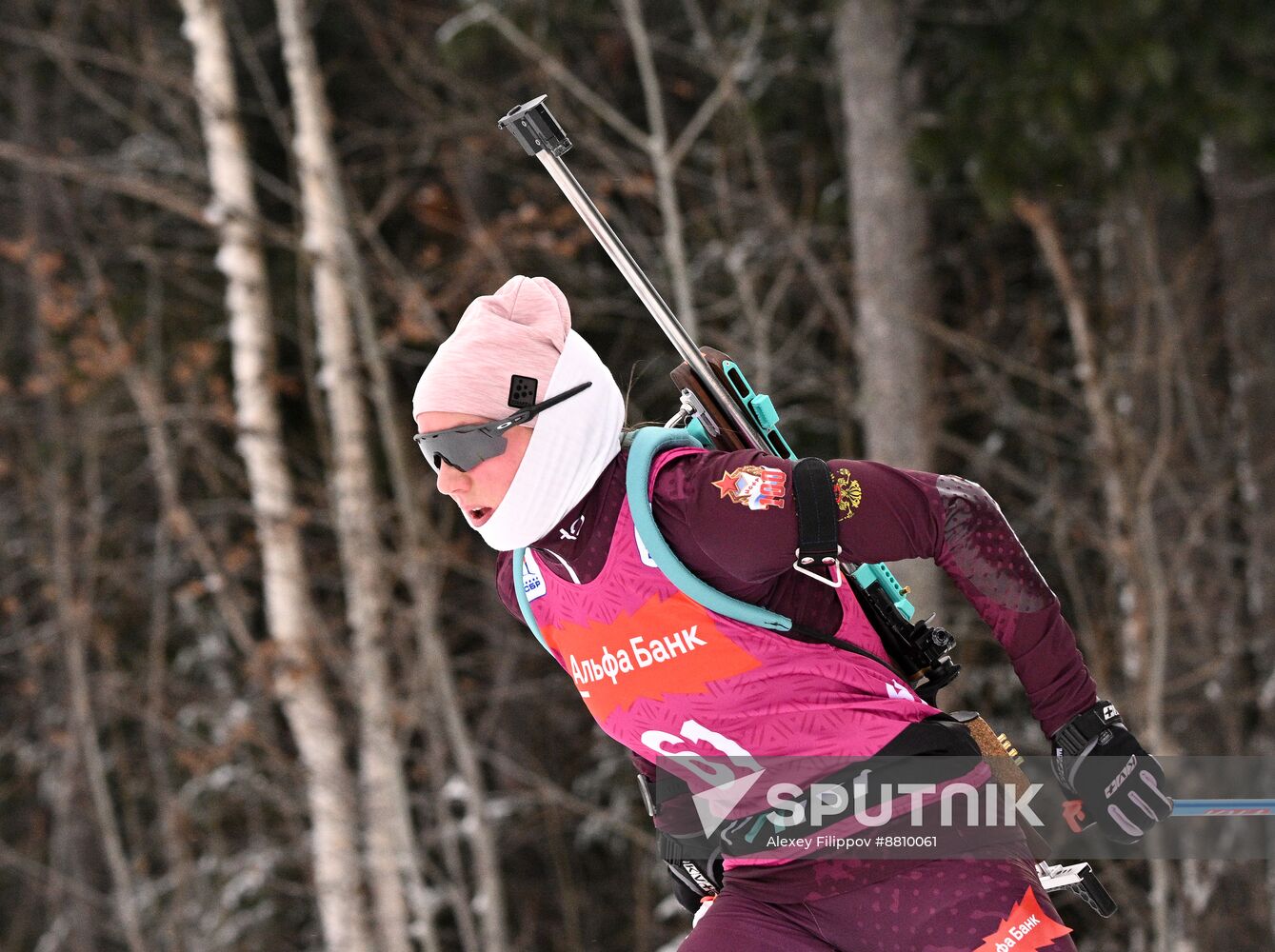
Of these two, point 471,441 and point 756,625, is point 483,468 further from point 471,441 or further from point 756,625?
point 756,625

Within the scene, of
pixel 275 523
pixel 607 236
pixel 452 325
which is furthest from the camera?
pixel 452 325

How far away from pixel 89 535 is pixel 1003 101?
632 cm

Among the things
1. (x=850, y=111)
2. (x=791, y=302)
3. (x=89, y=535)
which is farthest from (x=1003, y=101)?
(x=89, y=535)

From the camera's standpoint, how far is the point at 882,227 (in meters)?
6.49

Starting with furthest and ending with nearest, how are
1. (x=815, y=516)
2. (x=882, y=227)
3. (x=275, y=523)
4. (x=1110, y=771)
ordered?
(x=275, y=523) → (x=882, y=227) → (x=1110, y=771) → (x=815, y=516)

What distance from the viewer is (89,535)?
8.95 m

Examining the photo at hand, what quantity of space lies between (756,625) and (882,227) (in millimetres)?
4866

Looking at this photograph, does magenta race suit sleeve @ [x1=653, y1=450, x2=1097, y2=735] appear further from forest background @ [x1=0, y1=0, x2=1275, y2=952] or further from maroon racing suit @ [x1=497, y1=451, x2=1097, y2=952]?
forest background @ [x1=0, y1=0, x2=1275, y2=952]

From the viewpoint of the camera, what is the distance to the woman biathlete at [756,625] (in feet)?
6.31

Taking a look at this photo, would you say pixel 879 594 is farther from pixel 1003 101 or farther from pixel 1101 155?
pixel 1101 155

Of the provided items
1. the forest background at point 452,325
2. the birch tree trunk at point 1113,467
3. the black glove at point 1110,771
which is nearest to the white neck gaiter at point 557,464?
the black glove at point 1110,771

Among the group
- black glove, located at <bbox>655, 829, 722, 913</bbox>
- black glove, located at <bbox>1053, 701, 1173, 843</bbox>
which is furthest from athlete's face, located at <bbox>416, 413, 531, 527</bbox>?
black glove, located at <bbox>1053, 701, 1173, 843</bbox>

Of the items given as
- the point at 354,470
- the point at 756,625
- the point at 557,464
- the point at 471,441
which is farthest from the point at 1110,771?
the point at 354,470

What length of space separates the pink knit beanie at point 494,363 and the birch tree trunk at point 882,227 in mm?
4256
